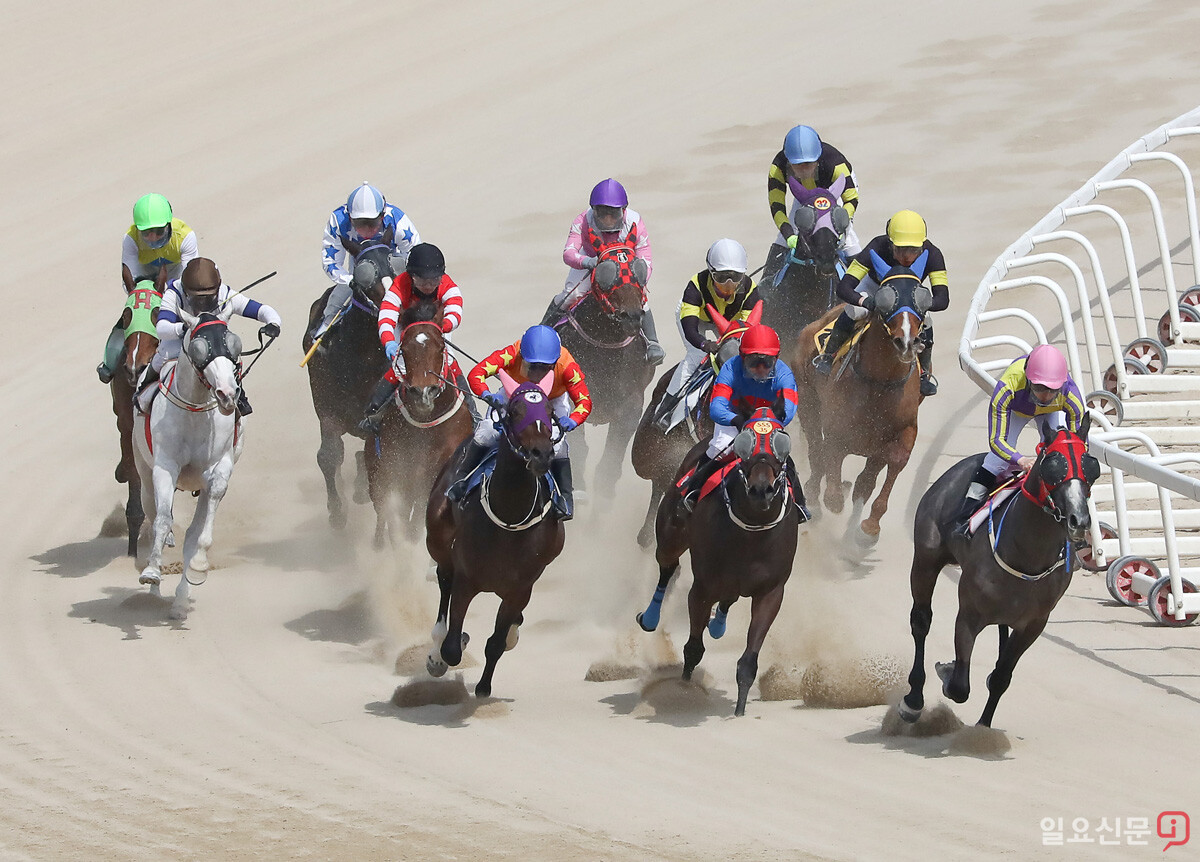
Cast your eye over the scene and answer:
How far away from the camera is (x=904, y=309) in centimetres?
1296

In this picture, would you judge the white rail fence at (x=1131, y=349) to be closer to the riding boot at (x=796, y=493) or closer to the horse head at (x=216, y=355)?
the riding boot at (x=796, y=493)

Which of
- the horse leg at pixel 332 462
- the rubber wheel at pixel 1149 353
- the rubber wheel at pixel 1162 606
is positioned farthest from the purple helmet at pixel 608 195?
the rubber wheel at pixel 1149 353

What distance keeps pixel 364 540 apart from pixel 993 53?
58.5 ft

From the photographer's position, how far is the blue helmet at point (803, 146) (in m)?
15.3

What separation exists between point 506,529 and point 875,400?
4105 millimetres

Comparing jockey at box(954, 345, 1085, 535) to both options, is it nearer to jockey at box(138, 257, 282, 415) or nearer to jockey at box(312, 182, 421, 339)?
jockey at box(138, 257, 282, 415)

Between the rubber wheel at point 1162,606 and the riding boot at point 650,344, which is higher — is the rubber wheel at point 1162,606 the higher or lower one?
the lower one

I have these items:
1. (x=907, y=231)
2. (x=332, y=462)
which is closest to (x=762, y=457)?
(x=907, y=231)

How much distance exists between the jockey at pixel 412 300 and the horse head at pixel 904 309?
9.89 ft

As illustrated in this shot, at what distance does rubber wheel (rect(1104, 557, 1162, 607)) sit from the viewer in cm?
1309

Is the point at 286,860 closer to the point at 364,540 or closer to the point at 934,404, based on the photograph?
the point at 364,540

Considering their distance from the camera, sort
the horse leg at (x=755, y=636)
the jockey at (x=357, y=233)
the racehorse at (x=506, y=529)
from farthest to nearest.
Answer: the jockey at (x=357, y=233) < the horse leg at (x=755, y=636) < the racehorse at (x=506, y=529)

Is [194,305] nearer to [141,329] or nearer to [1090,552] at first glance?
[141,329]

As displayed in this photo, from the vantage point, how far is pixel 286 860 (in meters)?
8.46
